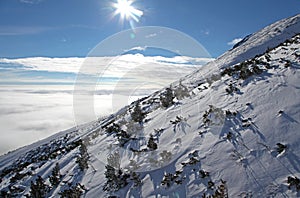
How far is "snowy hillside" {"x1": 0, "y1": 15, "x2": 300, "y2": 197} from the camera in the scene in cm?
563

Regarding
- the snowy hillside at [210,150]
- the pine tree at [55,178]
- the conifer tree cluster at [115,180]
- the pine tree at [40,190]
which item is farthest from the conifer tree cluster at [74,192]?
the pine tree at [55,178]

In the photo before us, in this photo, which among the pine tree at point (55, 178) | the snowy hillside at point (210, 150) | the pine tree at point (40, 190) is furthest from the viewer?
the pine tree at point (55, 178)

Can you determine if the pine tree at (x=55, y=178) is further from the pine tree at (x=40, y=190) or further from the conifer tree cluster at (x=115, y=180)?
the conifer tree cluster at (x=115, y=180)

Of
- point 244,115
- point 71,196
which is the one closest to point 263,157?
point 244,115

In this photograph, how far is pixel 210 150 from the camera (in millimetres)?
6957

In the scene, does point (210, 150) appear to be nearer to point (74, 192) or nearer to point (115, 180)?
point (115, 180)

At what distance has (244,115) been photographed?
7902 millimetres

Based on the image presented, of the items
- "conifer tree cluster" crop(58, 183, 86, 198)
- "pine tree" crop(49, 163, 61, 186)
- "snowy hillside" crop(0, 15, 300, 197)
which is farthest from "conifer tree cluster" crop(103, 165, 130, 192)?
"pine tree" crop(49, 163, 61, 186)

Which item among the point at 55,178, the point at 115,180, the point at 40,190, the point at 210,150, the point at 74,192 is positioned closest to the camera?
the point at 210,150

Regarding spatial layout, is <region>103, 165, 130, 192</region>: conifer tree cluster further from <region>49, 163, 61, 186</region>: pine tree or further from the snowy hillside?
<region>49, 163, 61, 186</region>: pine tree

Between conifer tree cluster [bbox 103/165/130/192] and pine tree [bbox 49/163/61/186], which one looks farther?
pine tree [bbox 49/163/61/186]

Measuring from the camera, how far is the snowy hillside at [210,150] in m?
5.63

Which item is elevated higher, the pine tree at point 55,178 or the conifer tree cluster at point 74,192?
the pine tree at point 55,178

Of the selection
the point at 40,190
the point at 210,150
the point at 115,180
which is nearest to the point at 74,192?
the point at 115,180
